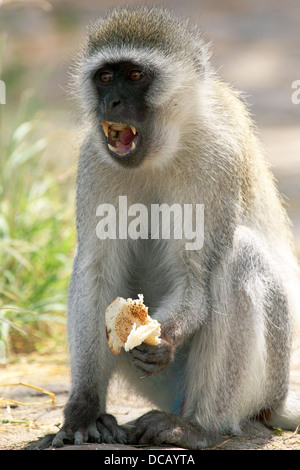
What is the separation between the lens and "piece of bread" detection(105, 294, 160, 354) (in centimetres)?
416

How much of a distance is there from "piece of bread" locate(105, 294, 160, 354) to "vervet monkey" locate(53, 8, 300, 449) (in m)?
0.08

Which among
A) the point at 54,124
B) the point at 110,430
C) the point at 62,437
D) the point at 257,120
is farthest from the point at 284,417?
the point at 257,120

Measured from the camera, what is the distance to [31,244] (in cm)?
731

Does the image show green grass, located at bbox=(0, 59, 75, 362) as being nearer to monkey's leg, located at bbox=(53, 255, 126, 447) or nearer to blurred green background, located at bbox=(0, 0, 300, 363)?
blurred green background, located at bbox=(0, 0, 300, 363)

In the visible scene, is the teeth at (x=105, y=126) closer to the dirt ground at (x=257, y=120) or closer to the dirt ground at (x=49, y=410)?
the dirt ground at (x=257, y=120)

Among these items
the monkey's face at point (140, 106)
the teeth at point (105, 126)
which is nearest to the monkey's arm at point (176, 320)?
the monkey's face at point (140, 106)

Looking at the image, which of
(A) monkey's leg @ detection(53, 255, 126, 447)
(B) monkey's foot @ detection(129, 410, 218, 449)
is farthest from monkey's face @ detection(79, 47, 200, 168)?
(B) monkey's foot @ detection(129, 410, 218, 449)

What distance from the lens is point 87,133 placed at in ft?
16.3

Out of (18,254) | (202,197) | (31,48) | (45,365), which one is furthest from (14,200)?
(31,48)

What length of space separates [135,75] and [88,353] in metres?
1.59

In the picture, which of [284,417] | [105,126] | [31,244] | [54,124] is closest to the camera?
[105,126]

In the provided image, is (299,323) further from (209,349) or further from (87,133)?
(87,133)

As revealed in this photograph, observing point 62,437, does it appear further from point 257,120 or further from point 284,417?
point 257,120

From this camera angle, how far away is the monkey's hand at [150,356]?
422cm
